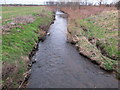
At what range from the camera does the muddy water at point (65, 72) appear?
962 cm

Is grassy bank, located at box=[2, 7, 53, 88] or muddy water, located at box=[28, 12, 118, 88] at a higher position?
grassy bank, located at box=[2, 7, 53, 88]

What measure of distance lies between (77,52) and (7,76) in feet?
28.8

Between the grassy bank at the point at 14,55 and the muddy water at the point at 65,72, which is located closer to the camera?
the grassy bank at the point at 14,55

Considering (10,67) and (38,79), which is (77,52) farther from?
(10,67)

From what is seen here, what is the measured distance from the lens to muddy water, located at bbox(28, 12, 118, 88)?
9619 mm

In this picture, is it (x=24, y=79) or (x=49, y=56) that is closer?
(x=24, y=79)

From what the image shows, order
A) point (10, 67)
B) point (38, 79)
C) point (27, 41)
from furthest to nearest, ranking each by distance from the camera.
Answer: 1. point (27, 41)
2. point (38, 79)
3. point (10, 67)

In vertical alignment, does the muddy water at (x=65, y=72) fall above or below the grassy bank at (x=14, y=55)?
below

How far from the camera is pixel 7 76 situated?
28.3 ft

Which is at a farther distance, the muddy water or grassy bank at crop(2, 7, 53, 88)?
the muddy water

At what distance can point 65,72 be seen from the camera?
36.6 ft

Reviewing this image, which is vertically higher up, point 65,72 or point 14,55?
point 14,55

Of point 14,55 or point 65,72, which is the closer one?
point 65,72

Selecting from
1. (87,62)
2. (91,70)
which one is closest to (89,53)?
(87,62)
